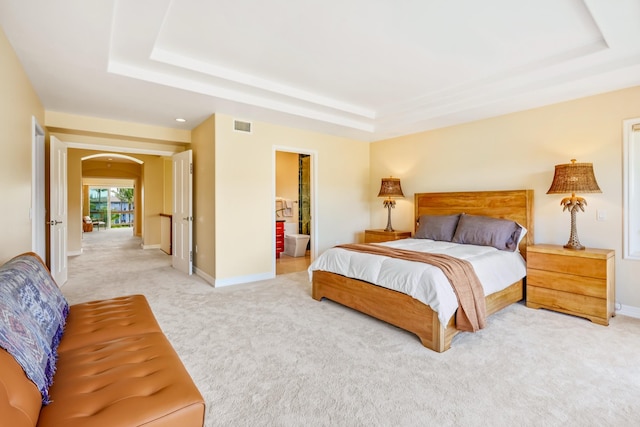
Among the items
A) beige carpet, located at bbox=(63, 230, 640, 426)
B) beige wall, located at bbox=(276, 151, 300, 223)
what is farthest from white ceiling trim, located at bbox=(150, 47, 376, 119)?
beige wall, located at bbox=(276, 151, 300, 223)

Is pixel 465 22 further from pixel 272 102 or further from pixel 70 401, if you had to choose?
pixel 70 401

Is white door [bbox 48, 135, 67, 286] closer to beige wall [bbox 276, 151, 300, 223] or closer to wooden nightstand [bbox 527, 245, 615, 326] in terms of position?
beige wall [bbox 276, 151, 300, 223]

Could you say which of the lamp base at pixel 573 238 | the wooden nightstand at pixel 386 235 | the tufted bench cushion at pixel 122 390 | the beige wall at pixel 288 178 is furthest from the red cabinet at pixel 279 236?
the tufted bench cushion at pixel 122 390

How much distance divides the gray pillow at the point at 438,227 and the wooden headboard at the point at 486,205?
279 mm

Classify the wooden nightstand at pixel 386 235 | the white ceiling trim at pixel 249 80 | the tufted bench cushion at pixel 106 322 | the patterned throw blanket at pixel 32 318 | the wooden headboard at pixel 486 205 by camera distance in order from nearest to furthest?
the patterned throw blanket at pixel 32 318 → the tufted bench cushion at pixel 106 322 → the white ceiling trim at pixel 249 80 → the wooden headboard at pixel 486 205 → the wooden nightstand at pixel 386 235

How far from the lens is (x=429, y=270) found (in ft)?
8.46

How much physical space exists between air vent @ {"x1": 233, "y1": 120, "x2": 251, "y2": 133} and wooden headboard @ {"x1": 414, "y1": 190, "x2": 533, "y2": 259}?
2.83 m

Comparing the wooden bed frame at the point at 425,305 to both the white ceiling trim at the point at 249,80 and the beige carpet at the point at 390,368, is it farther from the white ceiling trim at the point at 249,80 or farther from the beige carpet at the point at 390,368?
the white ceiling trim at the point at 249,80

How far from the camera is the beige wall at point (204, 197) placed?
14.4 ft

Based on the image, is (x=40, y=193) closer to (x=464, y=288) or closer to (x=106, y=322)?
(x=106, y=322)

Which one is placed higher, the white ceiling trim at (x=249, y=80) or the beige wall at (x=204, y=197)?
the white ceiling trim at (x=249, y=80)

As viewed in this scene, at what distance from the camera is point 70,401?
1.17 metres

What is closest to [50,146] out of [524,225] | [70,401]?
[70,401]

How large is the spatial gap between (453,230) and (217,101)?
3.44 m
